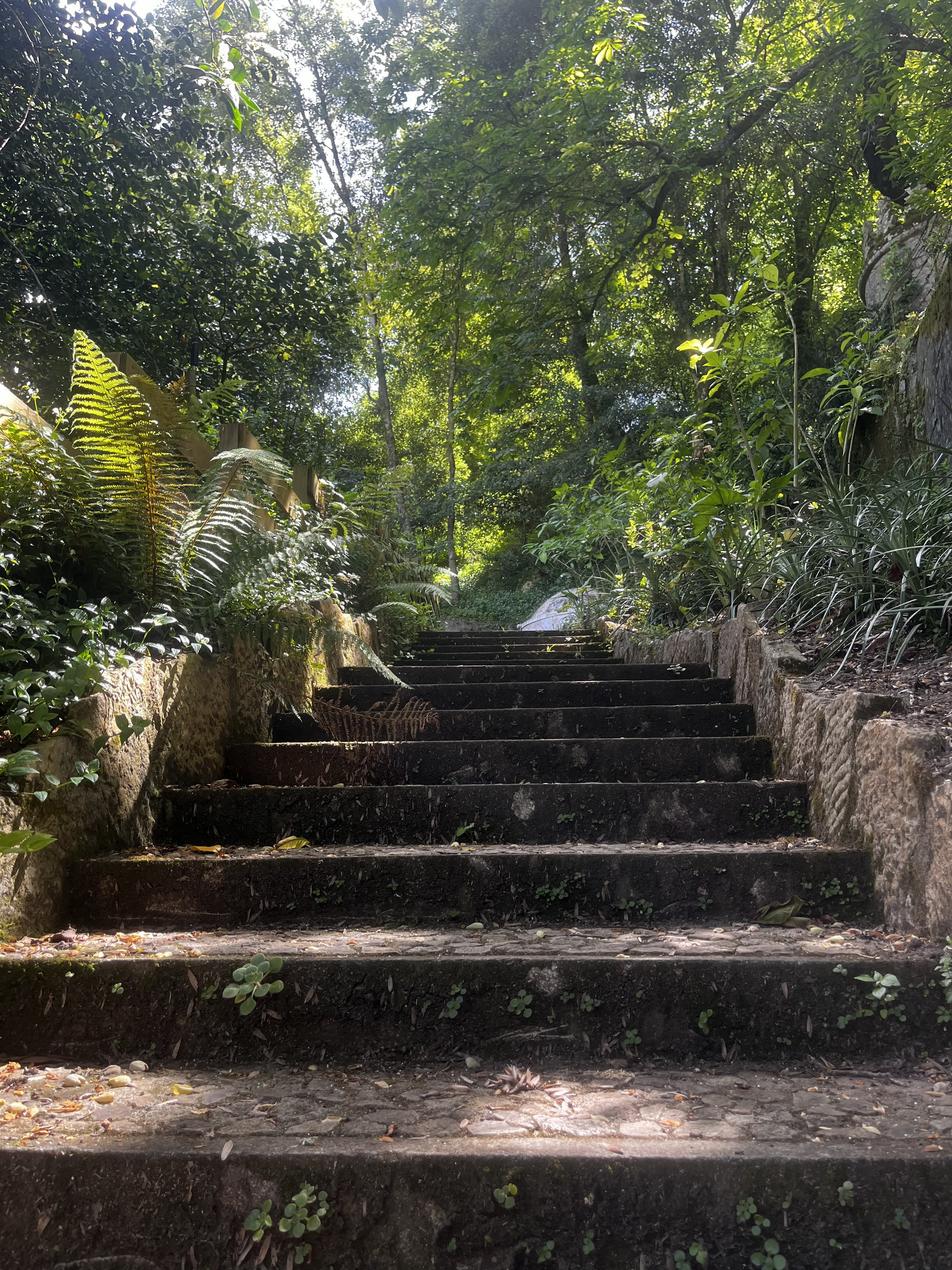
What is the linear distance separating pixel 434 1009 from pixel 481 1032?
0.11 metres

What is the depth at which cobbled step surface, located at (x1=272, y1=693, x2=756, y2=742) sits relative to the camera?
314 centimetres

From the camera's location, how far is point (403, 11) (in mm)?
14883

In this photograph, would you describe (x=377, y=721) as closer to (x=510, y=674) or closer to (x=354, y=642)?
(x=354, y=642)

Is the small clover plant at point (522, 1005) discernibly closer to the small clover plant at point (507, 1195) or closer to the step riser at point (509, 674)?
the small clover plant at point (507, 1195)

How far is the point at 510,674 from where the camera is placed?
13.9 ft

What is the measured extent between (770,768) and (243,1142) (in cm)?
209

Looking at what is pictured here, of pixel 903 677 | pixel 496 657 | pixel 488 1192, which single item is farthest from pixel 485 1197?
pixel 496 657

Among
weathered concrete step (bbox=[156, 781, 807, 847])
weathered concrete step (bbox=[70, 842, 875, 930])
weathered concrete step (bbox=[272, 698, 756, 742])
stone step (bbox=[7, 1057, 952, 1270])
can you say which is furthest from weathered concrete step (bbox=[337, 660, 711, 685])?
stone step (bbox=[7, 1057, 952, 1270])

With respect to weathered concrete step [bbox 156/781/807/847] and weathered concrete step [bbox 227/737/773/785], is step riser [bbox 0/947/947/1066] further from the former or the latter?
weathered concrete step [bbox 227/737/773/785]

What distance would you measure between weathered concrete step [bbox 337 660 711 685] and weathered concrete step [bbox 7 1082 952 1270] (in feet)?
9.50

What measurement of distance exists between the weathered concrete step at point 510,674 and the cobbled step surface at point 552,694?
1.10 feet

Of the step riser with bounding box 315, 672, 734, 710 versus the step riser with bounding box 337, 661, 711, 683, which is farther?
the step riser with bounding box 337, 661, 711, 683

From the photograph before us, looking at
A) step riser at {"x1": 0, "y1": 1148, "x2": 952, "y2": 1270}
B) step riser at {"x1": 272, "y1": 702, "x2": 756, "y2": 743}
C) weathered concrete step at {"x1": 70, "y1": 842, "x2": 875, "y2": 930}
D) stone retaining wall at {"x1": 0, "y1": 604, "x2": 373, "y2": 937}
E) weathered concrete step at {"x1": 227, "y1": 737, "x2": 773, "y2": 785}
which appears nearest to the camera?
step riser at {"x1": 0, "y1": 1148, "x2": 952, "y2": 1270}

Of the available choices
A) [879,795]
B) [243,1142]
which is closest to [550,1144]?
[243,1142]
